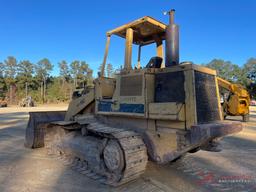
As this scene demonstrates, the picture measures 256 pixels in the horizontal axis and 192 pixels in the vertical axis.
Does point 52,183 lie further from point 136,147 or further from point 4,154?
point 4,154

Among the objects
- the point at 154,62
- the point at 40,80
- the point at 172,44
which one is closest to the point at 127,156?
the point at 154,62

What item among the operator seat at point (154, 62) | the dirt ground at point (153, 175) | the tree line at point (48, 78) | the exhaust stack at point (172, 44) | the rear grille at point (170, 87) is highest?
the tree line at point (48, 78)

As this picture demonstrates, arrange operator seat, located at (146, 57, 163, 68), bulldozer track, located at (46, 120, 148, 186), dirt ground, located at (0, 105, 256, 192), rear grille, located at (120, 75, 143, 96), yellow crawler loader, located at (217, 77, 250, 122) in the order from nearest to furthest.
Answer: bulldozer track, located at (46, 120, 148, 186) < dirt ground, located at (0, 105, 256, 192) < rear grille, located at (120, 75, 143, 96) < operator seat, located at (146, 57, 163, 68) < yellow crawler loader, located at (217, 77, 250, 122)

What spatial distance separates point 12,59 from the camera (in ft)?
235

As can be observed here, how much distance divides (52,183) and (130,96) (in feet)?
7.65

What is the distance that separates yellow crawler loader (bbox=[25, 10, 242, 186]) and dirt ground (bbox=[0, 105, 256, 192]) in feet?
1.17

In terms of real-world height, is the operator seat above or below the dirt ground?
above

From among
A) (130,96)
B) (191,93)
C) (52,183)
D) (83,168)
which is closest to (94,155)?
(83,168)

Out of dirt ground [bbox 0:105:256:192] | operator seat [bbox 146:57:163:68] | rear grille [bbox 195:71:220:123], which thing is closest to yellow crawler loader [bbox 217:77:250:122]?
dirt ground [bbox 0:105:256:192]

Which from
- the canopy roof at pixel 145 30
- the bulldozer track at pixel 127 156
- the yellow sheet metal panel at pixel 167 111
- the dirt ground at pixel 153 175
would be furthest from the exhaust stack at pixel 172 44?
the dirt ground at pixel 153 175

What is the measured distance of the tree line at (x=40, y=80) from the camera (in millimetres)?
62531

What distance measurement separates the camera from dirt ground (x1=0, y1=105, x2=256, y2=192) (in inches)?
156

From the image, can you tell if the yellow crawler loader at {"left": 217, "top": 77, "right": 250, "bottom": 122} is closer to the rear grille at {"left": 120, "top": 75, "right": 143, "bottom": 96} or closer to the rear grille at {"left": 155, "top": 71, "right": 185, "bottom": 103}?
the rear grille at {"left": 155, "top": 71, "right": 185, "bottom": 103}

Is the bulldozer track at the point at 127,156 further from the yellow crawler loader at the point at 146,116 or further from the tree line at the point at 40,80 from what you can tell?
the tree line at the point at 40,80
